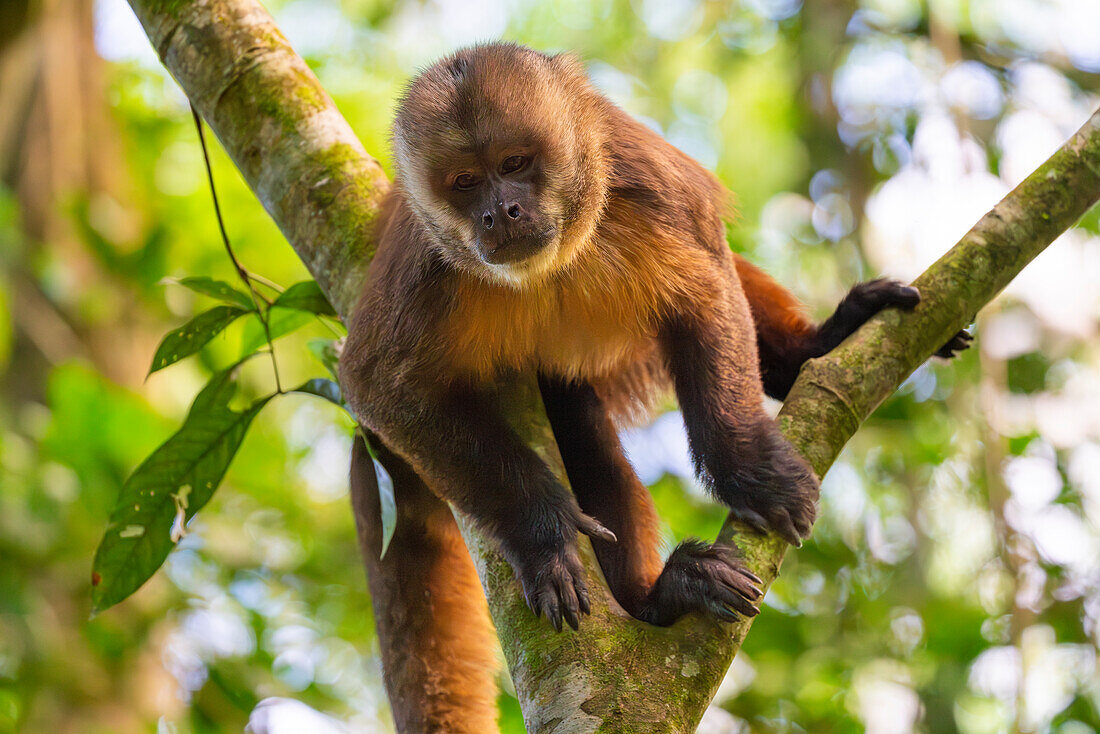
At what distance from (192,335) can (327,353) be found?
0.43m

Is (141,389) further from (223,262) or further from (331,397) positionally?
(331,397)

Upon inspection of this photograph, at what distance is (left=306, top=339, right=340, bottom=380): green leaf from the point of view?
309cm

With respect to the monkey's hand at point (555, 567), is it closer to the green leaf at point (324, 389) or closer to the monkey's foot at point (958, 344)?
the green leaf at point (324, 389)

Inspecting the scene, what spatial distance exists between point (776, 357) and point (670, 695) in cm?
185

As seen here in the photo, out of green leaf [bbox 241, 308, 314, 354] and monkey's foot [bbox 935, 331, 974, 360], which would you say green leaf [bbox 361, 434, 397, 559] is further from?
monkey's foot [bbox 935, 331, 974, 360]

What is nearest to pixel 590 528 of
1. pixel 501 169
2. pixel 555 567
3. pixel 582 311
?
pixel 555 567

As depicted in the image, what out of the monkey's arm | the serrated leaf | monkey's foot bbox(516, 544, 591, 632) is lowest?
monkey's foot bbox(516, 544, 591, 632)

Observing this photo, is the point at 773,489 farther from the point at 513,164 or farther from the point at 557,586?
the point at 513,164

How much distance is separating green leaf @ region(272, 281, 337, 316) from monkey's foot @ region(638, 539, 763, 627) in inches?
53.6

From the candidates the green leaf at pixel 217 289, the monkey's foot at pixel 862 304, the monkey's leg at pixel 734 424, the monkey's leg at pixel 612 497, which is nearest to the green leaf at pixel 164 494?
the green leaf at pixel 217 289

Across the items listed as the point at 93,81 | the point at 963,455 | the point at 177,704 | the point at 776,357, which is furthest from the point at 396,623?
the point at 93,81

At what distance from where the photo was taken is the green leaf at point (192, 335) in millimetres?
2885

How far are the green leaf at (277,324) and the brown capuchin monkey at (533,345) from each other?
44 centimetres

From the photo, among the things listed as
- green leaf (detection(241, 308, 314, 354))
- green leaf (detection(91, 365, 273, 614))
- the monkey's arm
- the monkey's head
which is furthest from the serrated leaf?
green leaf (detection(241, 308, 314, 354))
